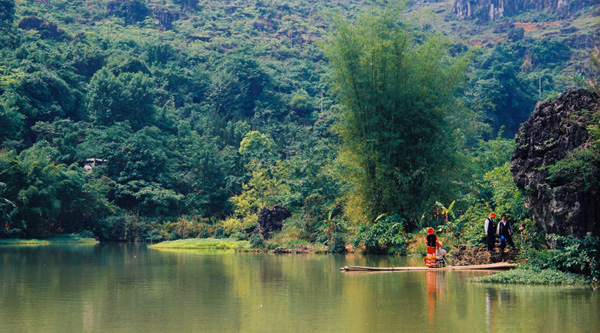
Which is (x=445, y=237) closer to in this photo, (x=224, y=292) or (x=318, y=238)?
(x=318, y=238)

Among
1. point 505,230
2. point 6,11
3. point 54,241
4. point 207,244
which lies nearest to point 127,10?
point 6,11

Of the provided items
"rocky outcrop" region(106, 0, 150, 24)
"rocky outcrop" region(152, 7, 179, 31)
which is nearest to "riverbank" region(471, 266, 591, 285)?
"rocky outcrop" region(152, 7, 179, 31)

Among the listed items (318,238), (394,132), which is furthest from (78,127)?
(394,132)

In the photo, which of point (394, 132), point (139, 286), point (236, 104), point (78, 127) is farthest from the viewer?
point (236, 104)

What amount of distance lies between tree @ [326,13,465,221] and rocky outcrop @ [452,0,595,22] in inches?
3510

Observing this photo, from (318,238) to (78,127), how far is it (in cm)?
2951

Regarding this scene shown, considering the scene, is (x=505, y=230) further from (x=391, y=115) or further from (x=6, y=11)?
(x=6, y=11)

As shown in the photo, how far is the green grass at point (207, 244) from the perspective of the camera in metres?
33.2

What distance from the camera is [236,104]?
72.6m

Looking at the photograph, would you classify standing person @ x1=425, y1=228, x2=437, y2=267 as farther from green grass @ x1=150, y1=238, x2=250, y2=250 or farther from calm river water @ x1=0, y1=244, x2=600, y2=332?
green grass @ x1=150, y1=238, x2=250, y2=250

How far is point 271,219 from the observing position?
104 feet

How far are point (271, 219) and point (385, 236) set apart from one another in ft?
29.9

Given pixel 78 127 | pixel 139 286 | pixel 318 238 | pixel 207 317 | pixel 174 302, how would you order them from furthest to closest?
pixel 78 127
pixel 318 238
pixel 139 286
pixel 174 302
pixel 207 317

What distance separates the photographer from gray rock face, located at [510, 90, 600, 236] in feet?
41.9
